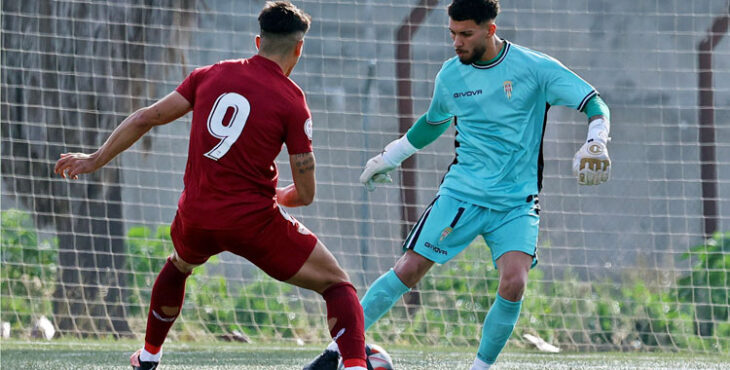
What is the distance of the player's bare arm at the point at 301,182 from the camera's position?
3.49 metres

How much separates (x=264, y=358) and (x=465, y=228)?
217 centimetres

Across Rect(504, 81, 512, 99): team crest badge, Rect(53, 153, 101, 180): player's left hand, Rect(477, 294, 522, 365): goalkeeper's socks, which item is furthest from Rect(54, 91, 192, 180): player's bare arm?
Rect(477, 294, 522, 365): goalkeeper's socks

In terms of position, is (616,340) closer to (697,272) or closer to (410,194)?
(697,272)

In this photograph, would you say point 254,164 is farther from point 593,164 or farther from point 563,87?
point 563,87

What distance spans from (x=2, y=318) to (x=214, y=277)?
1.62 metres

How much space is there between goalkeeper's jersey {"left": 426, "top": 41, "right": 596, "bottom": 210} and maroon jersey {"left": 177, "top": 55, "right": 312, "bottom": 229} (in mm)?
973

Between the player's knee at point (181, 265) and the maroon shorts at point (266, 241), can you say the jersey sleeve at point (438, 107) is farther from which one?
the player's knee at point (181, 265)

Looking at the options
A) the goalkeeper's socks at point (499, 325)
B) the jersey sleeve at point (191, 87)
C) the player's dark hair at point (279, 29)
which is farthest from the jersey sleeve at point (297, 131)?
the goalkeeper's socks at point (499, 325)

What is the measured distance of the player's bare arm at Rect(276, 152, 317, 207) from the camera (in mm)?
3486

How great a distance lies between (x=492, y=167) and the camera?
4.21 meters

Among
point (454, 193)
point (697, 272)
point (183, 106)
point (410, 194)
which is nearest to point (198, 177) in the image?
point (183, 106)

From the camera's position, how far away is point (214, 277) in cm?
816

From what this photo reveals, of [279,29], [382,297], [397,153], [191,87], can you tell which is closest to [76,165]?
[191,87]

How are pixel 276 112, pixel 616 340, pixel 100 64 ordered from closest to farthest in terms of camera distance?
pixel 276 112 < pixel 616 340 < pixel 100 64
